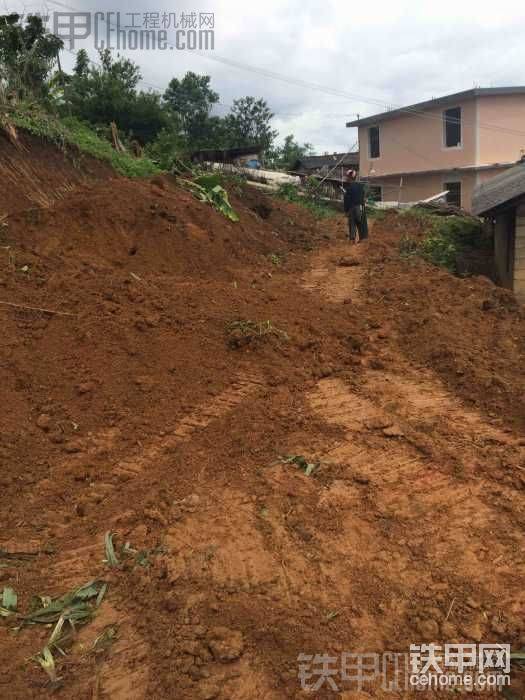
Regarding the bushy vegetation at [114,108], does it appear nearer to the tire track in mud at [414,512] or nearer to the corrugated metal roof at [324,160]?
the corrugated metal roof at [324,160]

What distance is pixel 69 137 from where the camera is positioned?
975 centimetres

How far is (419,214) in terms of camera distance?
19.2 metres

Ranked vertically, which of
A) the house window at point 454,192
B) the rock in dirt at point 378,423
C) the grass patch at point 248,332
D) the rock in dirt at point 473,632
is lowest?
the rock in dirt at point 473,632

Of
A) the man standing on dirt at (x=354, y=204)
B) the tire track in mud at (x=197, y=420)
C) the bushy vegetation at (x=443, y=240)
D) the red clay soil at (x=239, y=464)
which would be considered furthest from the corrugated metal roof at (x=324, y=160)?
the tire track in mud at (x=197, y=420)

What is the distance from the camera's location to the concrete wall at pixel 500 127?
82.2ft

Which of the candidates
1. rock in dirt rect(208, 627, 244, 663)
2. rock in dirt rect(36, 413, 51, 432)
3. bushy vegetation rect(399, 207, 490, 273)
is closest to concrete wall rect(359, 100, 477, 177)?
bushy vegetation rect(399, 207, 490, 273)

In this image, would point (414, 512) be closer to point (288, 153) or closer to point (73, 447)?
point (73, 447)

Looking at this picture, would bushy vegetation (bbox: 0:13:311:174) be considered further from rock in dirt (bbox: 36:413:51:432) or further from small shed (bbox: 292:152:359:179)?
rock in dirt (bbox: 36:413:51:432)

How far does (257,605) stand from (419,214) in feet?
60.2

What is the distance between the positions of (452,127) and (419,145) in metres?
1.90

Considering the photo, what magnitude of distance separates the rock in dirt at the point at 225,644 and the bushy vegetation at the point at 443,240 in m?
9.70

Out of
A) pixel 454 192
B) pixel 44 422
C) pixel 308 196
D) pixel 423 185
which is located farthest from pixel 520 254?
pixel 423 185

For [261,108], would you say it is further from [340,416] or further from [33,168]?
[340,416]

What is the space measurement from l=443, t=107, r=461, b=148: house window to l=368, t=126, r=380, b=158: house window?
4.43 m
